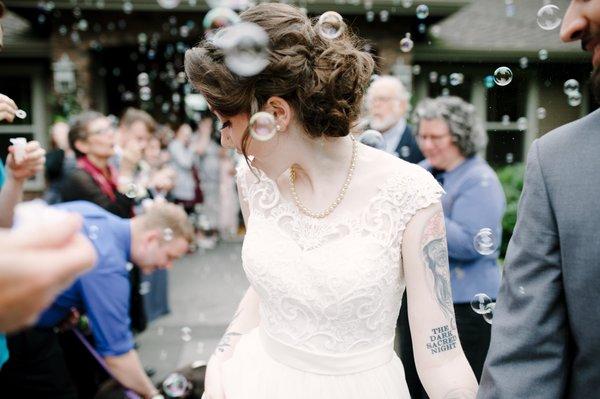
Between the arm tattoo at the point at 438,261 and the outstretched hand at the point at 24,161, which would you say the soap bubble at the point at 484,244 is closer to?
the arm tattoo at the point at 438,261

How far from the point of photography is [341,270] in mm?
1830

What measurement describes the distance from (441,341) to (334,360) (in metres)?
0.33

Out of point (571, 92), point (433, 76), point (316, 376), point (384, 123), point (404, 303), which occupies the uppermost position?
point (433, 76)

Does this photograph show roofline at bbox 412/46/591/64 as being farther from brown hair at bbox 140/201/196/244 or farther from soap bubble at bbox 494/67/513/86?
soap bubble at bbox 494/67/513/86

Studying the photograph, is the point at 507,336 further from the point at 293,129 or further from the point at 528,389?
the point at 293,129

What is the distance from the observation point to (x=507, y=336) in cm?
138

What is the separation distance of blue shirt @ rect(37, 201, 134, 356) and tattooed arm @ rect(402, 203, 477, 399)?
1695 mm

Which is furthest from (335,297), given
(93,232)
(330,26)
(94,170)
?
(94,170)

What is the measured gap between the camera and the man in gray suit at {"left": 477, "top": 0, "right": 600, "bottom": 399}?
4.19ft

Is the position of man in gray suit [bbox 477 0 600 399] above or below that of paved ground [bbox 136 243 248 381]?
above

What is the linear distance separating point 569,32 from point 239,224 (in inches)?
436

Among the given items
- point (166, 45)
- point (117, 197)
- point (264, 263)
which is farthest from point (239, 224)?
point (264, 263)

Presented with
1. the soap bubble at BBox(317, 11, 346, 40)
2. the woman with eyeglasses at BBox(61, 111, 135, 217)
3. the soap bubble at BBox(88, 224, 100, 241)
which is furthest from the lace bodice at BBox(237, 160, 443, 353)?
the woman with eyeglasses at BBox(61, 111, 135, 217)

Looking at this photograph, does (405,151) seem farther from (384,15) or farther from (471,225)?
(384,15)
